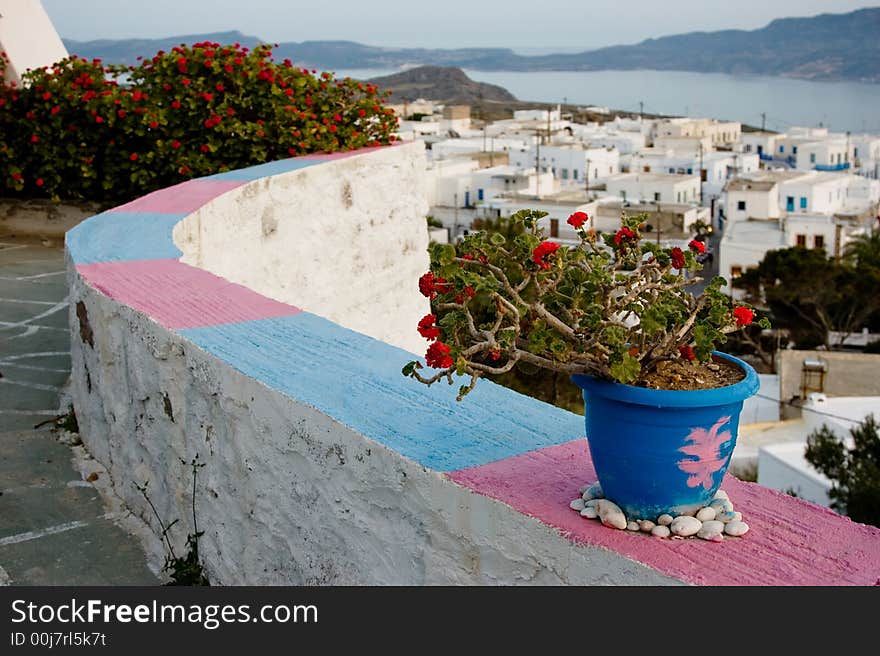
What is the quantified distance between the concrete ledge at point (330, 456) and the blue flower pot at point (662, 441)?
0.28 feet

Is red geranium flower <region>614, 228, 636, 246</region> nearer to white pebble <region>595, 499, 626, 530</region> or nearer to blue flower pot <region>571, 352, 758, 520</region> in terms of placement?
blue flower pot <region>571, 352, 758, 520</region>

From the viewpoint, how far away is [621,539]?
1916 mm

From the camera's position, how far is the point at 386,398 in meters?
2.61

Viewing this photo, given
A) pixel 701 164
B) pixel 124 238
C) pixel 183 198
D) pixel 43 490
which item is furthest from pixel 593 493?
pixel 701 164

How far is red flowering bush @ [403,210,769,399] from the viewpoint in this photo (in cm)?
198

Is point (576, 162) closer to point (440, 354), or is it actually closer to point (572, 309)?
point (572, 309)

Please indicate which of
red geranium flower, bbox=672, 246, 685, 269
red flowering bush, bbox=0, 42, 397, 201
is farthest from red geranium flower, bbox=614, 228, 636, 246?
red flowering bush, bbox=0, 42, 397, 201

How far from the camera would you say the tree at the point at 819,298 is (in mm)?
31484

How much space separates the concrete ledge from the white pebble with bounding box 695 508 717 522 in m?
0.06

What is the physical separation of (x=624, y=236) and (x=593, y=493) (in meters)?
0.55
